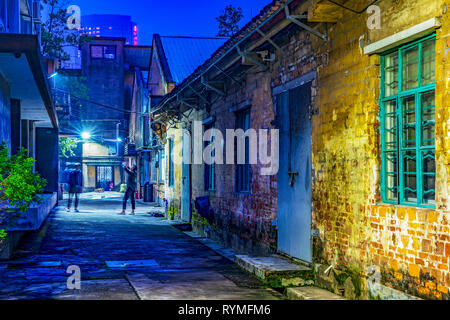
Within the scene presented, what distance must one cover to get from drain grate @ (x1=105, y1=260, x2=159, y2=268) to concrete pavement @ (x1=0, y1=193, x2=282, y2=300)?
0.11ft

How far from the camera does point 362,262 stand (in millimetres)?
6184

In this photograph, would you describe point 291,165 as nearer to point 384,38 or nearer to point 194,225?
point 384,38

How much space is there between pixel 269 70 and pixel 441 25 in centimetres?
468

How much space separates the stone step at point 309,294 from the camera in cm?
640

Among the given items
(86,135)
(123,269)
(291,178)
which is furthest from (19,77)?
(86,135)

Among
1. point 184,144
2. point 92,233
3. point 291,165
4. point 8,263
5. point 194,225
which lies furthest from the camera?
Result: point 184,144

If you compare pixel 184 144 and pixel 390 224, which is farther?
pixel 184 144

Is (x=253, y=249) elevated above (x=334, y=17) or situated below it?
below

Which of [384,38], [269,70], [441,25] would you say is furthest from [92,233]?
[441,25]

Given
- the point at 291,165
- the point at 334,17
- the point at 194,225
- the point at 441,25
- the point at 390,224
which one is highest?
the point at 334,17

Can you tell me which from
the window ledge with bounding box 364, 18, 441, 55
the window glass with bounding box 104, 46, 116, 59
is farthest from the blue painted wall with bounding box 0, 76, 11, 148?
the window glass with bounding box 104, 46, 116, 59
